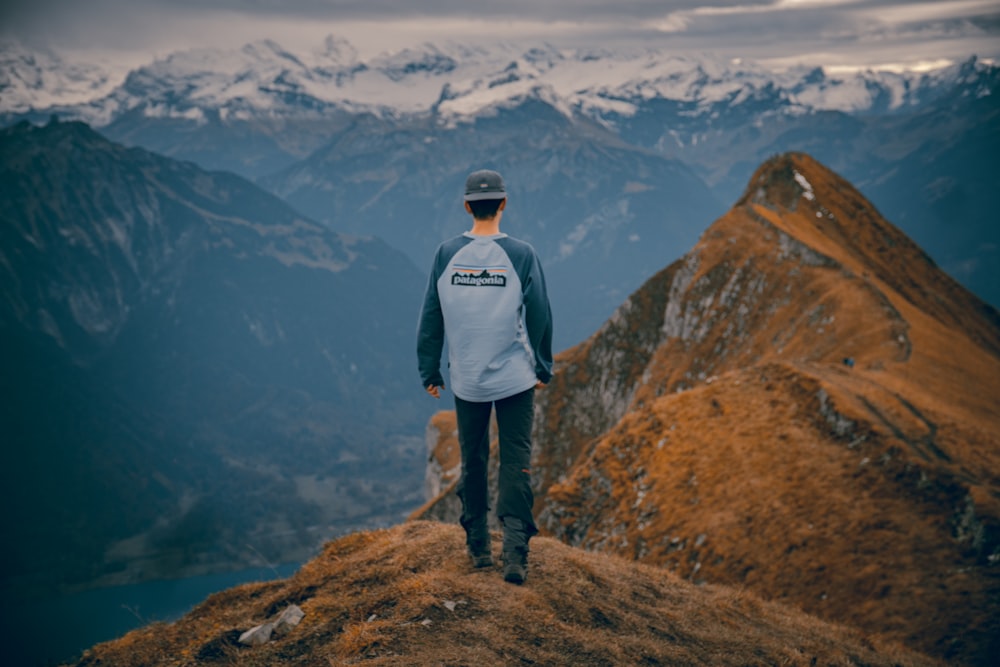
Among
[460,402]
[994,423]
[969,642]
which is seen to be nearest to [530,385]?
[460,402]

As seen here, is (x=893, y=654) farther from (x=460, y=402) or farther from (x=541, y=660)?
(x=460, y=402)

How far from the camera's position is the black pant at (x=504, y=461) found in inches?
495

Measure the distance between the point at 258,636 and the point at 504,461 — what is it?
4.27m

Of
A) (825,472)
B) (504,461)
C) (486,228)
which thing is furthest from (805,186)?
(504,461)

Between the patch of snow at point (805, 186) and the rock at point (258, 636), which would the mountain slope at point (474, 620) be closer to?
the rock at point (258, 636)

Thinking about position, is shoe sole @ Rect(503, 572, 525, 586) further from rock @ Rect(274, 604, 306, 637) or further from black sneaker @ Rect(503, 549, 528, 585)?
rock @ Rect(274, 604, 306, 637)

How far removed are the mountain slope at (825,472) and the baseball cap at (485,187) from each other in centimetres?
1452

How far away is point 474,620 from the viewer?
38.0ft

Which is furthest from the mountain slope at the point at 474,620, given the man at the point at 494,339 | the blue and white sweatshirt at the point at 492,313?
the blue and white sweatshirt at the point at 492,313

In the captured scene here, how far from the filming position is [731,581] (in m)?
24.3

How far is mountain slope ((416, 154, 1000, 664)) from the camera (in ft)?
72.0

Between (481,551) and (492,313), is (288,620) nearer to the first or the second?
(481,551)

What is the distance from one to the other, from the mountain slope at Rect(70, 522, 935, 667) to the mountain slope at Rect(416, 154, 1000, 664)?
6.46m

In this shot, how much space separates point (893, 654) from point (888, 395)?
57.2 feet
